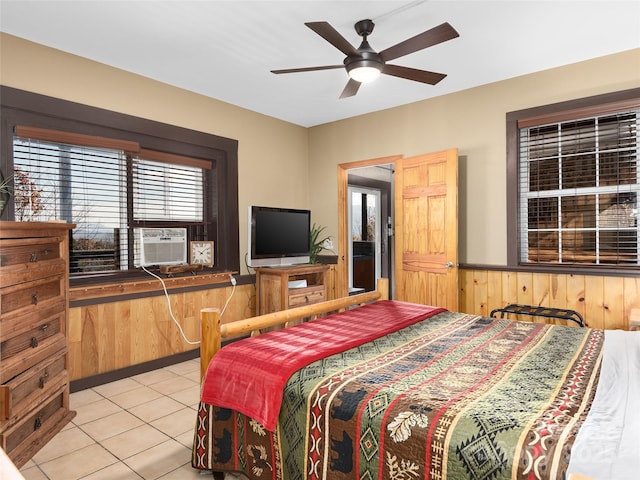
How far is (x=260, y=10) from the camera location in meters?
2.51

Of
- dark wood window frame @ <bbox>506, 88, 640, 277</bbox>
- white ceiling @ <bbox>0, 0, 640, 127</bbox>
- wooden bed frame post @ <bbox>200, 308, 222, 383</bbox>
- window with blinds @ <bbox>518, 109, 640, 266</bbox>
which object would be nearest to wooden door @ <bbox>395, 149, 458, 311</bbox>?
dark wood window frame @ <bbox>506, 88, 640, 277</bbox>

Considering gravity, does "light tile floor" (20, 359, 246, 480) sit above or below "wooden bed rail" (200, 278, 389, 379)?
below

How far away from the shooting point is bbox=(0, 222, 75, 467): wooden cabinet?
2000 millimetres

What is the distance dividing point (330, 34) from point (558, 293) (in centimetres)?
284

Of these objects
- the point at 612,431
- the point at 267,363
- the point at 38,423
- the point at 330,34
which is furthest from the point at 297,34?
the point at 38,423

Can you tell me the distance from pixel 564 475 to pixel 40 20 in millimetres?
3560

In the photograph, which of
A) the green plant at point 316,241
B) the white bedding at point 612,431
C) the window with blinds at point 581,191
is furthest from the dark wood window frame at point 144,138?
the white bedding at point 612,431

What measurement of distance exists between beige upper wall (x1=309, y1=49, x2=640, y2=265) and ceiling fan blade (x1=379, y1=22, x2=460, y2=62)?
172 cm

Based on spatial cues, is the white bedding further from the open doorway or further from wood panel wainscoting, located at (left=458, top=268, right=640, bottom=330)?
the open doorway

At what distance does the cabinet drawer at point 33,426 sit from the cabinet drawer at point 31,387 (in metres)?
0.06

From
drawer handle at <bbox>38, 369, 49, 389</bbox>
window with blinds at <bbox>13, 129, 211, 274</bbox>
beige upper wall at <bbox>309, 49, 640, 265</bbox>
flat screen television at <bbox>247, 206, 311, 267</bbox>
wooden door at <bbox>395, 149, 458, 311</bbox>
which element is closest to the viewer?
drawer handle at <bbox>38, 369, 49, 389</bbox>

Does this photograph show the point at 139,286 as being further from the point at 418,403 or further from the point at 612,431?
the point at 612,431

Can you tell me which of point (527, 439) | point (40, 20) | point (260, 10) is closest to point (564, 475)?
point (527, 439)

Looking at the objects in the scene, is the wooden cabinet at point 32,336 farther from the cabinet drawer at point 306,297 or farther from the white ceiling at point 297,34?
the cabinet drawer at point 306,297
